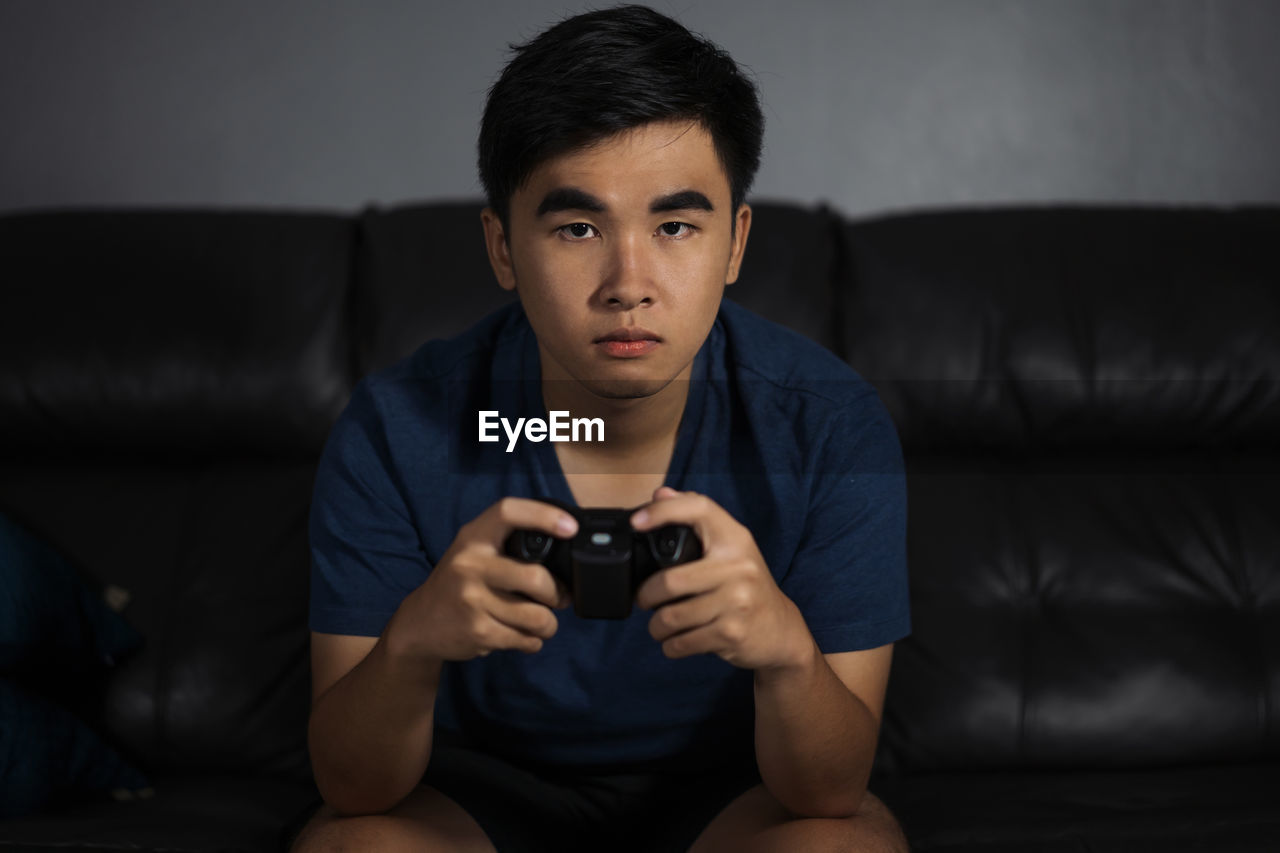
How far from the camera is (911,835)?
118 cm

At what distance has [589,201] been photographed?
0.96 m

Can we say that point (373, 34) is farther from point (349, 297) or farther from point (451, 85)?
point (349, 297)

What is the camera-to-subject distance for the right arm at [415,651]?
766 mm

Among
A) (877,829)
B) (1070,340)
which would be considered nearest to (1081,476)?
(1070,340)

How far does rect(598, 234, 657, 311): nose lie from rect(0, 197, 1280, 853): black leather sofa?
1.86 feet

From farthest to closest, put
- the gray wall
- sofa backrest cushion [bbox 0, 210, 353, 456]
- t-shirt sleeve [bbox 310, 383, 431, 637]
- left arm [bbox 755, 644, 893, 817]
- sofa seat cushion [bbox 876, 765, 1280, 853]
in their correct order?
1. the gray wall
2. sofa backrest cushion [bbox 0, 210, 353, 456]
3. sofa seat cushion [bbox 876, 765, 1280, 853]
4. t-shirt sleeve [bbox 310, 383, 431, 637]
5. left arm [bbox 755, 644, 893, 817]

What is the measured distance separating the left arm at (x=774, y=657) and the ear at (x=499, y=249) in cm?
39

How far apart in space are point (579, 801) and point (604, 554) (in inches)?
19.9

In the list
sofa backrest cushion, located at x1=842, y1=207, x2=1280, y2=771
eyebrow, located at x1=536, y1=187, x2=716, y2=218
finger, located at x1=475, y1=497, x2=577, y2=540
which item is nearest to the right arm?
finger, located at x1=475, y1=497, x2=577, y2=540

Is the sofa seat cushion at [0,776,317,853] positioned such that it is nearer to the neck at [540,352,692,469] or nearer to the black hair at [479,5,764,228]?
the neck at [540,352,692,469]

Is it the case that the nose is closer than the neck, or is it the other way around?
the nose

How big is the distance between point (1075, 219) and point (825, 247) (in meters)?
0.38

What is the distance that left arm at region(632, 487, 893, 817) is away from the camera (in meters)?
0.76

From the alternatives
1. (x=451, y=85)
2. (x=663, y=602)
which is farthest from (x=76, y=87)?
(x=663, y=602)
